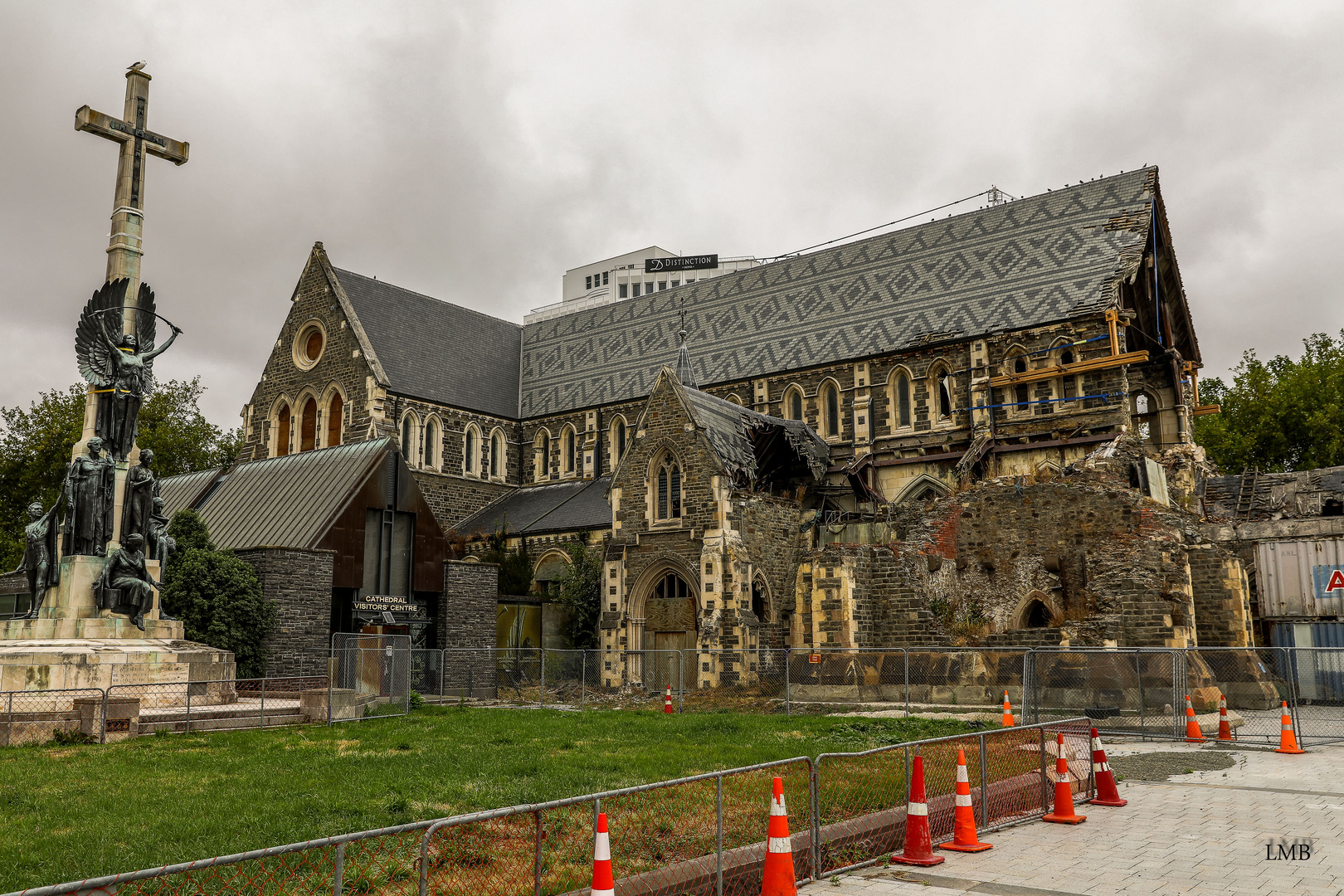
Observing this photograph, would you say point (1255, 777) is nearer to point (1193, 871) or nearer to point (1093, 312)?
point (1193, 871)

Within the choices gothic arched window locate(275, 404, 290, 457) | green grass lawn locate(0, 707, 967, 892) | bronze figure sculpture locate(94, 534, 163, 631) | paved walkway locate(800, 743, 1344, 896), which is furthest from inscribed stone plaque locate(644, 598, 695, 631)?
gothic arched window locate(275, 404, 290, 457)

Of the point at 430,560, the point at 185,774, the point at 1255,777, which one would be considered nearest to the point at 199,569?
the point at 430,560

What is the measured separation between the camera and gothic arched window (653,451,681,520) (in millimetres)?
29656

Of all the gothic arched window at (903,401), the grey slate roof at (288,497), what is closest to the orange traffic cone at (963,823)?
the grey slate roof at (288,497)

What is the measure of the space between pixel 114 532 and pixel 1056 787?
16526mm

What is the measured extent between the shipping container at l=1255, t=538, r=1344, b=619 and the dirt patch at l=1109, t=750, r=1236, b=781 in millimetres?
18054

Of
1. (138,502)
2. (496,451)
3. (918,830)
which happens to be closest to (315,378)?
(496,451)

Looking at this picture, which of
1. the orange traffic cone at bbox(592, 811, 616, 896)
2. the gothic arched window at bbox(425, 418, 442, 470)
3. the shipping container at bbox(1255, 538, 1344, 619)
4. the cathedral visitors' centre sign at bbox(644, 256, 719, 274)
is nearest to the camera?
the orange traffic cone at bbox(592, 811, 616, 896)

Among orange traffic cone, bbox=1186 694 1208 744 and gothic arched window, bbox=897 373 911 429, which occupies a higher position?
gothic arched window, bbox=897 373 911 429

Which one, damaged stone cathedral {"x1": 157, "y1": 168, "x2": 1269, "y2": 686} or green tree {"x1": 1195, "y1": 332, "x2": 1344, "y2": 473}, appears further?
green tree {"x1": 1195, "y1": 332, "x2": 1344, "y2": 473}

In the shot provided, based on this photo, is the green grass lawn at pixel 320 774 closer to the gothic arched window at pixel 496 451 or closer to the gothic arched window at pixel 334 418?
the gothic arched window at pixel 334 418

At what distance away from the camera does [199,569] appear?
22781 mm

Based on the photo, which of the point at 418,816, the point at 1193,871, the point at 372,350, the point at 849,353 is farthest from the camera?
the point at 372,350

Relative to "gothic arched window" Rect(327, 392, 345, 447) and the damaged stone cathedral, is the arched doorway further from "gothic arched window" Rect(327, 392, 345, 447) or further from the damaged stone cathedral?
"gothic arched window" Rect(327, 392, 345, 447)
